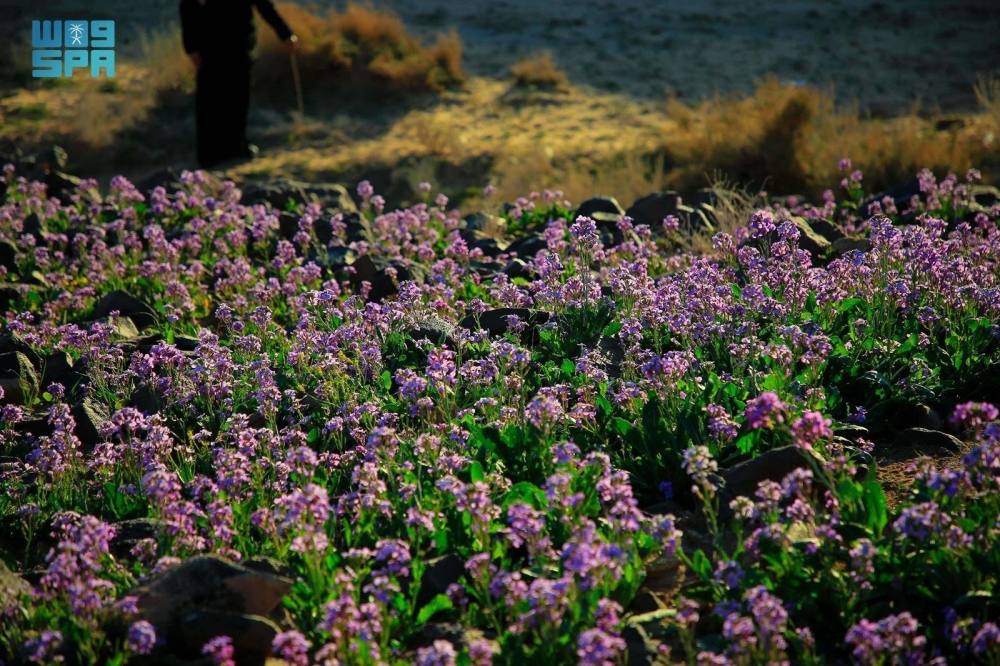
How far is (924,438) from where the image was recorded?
4.93 meters

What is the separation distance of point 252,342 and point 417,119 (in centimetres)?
1007

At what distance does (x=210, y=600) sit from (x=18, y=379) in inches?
129

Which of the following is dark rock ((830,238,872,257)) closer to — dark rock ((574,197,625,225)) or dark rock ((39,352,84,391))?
dark rock ((574,197,625,225))

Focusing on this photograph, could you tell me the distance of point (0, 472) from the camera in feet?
17.0

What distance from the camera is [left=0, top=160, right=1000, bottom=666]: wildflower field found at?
3475 millimetres

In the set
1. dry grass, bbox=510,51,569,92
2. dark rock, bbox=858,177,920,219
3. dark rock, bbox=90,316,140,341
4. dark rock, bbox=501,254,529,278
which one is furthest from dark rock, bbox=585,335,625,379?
dry grass, bbox=510,51,569,92

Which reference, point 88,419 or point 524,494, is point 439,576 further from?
point 88,419

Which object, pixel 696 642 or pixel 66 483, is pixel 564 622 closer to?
pixel 696 642

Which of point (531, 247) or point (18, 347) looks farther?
point (531, 247)

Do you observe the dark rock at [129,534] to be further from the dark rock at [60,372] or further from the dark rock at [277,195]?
the dark rock at [277,195]

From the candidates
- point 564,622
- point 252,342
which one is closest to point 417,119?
point 252,342

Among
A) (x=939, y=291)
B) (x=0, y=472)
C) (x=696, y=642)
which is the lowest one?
(x=0, y=472)

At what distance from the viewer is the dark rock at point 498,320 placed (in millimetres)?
6254

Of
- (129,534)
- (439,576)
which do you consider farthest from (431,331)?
(439,576)
